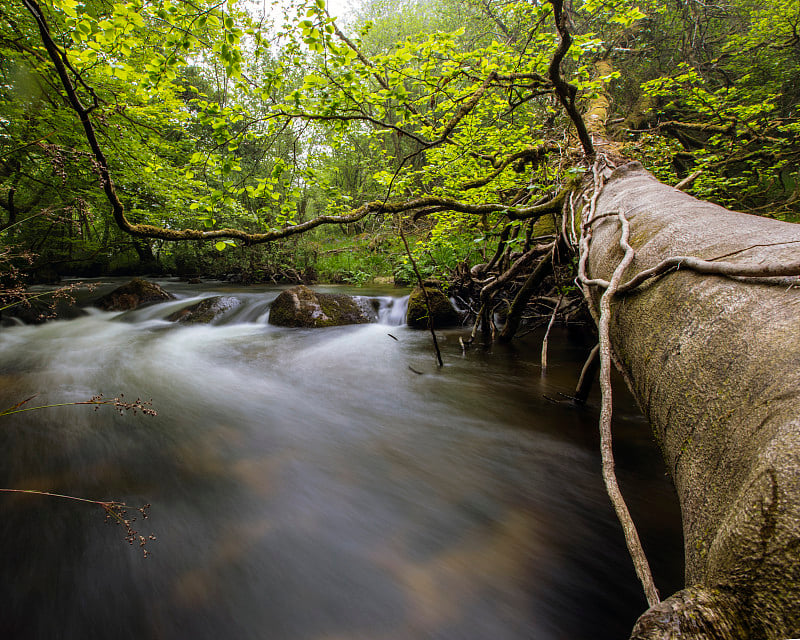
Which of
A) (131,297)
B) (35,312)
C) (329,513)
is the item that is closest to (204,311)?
(131,297)

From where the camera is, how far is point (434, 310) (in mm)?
6816

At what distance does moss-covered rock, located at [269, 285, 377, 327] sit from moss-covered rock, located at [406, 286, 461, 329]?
3.79ft

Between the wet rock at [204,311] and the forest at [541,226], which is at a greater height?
the forest at [541,226]

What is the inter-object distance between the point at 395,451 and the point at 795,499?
8.30 feet

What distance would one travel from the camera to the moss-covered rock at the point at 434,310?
6.84 meters

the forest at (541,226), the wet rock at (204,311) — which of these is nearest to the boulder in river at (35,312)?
the forest at (541,226)

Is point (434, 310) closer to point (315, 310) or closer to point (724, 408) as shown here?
point (315, 310)

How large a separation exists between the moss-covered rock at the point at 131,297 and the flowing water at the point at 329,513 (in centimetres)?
469

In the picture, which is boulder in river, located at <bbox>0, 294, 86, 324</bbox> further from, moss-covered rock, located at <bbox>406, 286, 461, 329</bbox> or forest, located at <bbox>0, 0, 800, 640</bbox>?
moss-covered rock, located at <bbox>406, 286, 461, 329</bbox>

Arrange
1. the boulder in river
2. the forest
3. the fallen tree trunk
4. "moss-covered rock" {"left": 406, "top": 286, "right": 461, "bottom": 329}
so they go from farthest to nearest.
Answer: "moss-covered rock" {"left": 406, "top": 286, "right": 461, "bottom": 329} < the boulder in river < the forest < the fallen tree trunk

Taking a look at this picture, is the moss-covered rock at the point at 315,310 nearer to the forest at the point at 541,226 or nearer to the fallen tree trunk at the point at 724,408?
the forest at the point at 541,226

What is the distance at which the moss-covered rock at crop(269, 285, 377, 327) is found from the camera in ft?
23.6

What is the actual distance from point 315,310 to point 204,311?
272 cm

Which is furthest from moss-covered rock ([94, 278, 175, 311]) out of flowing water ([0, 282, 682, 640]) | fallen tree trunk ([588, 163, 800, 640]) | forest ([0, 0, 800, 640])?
fallen tree trunk ([588, 163, 800, 640])
